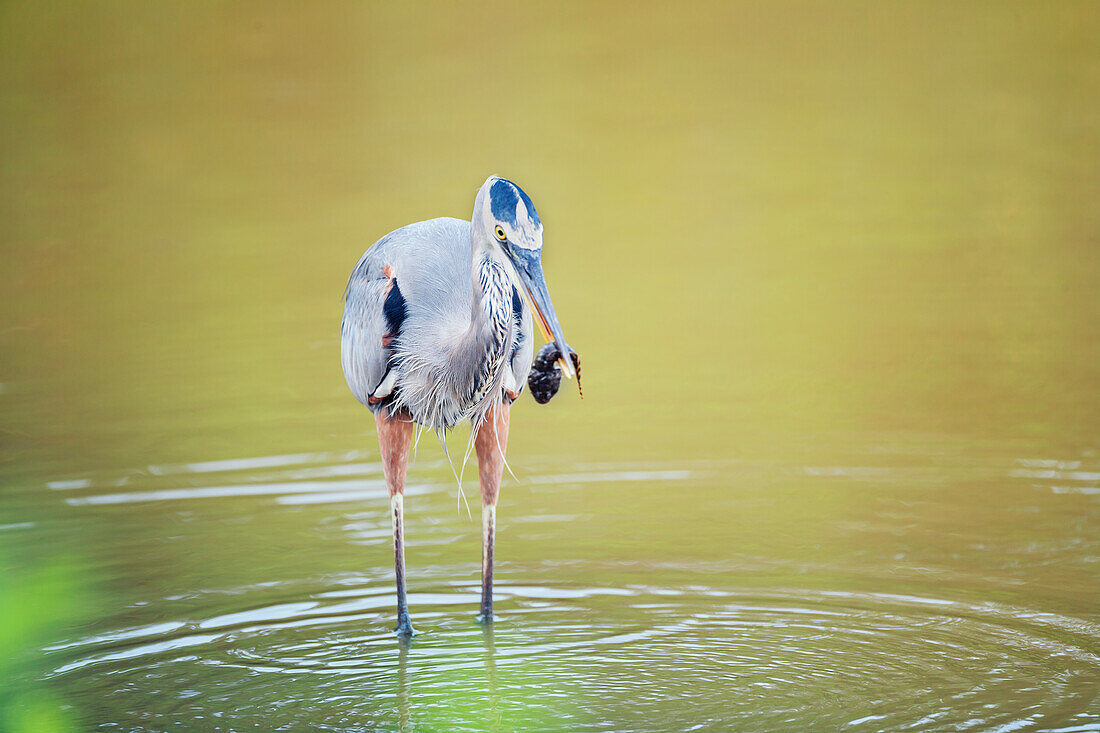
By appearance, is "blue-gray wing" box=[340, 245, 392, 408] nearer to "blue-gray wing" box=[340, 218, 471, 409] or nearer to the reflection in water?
"blue-gray wing" box=[340, 218, 471, 409]

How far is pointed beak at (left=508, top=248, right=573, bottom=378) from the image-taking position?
4789 millimetres

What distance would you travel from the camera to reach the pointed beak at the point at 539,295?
4789 mm

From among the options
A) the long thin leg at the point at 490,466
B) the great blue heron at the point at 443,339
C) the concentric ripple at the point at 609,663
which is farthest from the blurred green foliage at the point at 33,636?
the long thin leg at the point at 490,466

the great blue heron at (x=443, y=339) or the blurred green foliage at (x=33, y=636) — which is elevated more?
the great blue heron at (x=443, y=339)

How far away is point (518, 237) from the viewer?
16.3ft

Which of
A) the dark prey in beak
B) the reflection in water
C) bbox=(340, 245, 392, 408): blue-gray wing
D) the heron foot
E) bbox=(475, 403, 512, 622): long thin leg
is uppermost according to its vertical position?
bbox=(340, 245, 392, 408): blue-gray wing

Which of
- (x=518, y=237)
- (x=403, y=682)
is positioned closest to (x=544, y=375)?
(x=518, y=237)

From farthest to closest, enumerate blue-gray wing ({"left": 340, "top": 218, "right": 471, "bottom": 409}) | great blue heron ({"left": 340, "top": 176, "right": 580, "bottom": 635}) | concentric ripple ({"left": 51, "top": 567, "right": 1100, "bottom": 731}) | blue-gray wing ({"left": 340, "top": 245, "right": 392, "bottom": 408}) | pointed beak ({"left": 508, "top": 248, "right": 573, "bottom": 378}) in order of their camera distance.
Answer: blue-gray wing ({"left": 340, "top": 245, "right": 392, "bottom": 408}) < blue-gray wing ({"left": 340, "top": 218, "right": 471, "bottom": 409}) < great blue heron ({"left": 340, "top": 176, "right": 580, "bottom": 635}) < pointed beak ({"left": 508, "top": 248, "right": 573, "bottom": 378}) < concentric ripple ({"left": 51, "top": 567, "right": 1100, "bottom": 731})

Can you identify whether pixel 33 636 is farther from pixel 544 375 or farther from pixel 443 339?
pixel 544 375

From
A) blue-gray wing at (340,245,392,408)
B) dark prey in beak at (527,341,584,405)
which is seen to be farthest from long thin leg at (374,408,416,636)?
dark prey in beak at (527,341,584,405)

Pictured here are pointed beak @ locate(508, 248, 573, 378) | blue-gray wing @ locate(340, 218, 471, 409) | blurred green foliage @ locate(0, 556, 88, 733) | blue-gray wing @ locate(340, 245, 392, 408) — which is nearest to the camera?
blurred green foliage @ locate(0, 556, 88, 733)

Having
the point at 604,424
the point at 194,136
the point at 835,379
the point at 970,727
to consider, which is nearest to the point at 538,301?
the point at 970,727

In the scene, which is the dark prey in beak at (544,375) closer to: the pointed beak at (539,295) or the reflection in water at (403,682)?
the pointed beak at (539,295)

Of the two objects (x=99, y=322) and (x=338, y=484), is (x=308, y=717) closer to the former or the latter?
(x=338, y=484)
